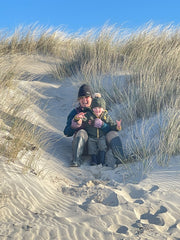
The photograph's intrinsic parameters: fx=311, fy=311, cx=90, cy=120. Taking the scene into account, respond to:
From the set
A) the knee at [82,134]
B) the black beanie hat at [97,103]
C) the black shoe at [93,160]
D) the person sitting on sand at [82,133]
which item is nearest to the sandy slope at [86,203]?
the black shoe at [93,160]

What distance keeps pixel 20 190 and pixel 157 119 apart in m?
2.76

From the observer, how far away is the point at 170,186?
3.76m

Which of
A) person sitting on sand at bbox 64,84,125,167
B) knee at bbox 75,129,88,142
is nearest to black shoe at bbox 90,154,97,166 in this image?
person sitting on sand at bbox 64,84,125,167

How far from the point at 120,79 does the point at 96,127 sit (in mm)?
2849

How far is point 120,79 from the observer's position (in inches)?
300

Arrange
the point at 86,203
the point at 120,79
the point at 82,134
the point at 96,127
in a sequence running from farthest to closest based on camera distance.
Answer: the point at 120,79 < the point at 96,127 < the point at 82,134 < the point at 86,203

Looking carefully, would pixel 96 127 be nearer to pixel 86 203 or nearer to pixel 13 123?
pixel 13 123

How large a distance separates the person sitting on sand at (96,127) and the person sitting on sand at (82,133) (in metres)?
0.07

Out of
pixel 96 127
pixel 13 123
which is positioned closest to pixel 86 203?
pixel 96 127

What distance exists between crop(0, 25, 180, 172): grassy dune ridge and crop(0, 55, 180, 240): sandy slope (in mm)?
434

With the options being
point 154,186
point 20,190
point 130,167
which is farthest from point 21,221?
point 130,167

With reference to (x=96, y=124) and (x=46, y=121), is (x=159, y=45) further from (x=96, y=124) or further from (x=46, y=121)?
(x=96, y=124)

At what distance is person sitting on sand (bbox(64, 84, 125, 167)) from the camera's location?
15.7 feet

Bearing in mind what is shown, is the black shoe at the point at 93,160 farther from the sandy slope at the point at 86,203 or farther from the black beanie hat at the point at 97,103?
the black beanie hat at the point at 97,103
